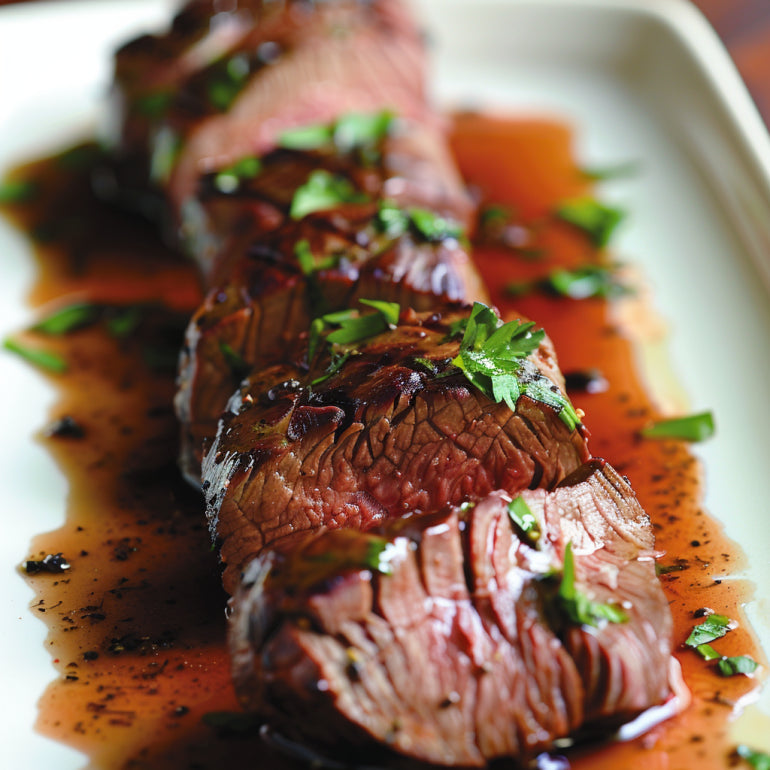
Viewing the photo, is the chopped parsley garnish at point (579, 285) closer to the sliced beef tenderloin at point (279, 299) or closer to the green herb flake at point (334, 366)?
the sliced beef tenderloin at point (279, 299)

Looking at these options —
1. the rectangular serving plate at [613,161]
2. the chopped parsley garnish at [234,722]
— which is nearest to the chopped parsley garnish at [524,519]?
the rectangular serving plate at [613,161]

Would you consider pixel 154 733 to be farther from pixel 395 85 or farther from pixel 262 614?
pixel 395 85

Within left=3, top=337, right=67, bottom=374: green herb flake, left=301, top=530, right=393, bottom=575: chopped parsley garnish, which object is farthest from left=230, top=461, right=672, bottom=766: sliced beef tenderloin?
left=3, top=337, right=67, bottom=374: green herb flake

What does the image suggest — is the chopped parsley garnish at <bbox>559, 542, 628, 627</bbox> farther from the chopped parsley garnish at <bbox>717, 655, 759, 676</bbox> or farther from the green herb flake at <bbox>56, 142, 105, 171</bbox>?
the green herb flake at <bbox>56, 142, 105, 171</bbox>

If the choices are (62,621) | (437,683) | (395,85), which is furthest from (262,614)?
(395,85)

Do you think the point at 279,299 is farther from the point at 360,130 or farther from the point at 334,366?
the point at 360,130
